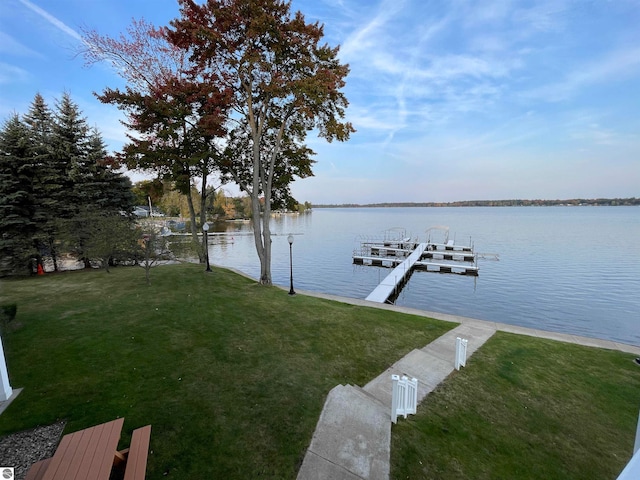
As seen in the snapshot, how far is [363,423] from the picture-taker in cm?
505

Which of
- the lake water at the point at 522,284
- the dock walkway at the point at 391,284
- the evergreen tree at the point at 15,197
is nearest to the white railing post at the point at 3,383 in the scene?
the evergreen tree at the point at 15,197

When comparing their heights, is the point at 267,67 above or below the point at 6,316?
above

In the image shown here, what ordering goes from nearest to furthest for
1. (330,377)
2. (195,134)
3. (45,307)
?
(330,377) → (45,307) → (195,134)

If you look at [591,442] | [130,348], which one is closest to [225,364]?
[130,348]

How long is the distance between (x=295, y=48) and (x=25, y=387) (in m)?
13.6

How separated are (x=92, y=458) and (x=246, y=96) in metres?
13.9

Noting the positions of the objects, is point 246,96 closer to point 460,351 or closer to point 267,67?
point 267,67

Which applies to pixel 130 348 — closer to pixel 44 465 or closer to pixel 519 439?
pixel 44 465

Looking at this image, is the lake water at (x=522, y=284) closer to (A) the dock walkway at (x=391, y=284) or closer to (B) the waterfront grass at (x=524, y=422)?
(A) the dock walkway at (x=391, y=284)

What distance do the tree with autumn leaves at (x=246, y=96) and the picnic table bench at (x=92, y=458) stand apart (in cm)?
1074

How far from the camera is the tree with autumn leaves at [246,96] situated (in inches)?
464

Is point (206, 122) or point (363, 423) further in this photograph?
point (206, 122)

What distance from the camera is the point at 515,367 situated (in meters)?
7.52

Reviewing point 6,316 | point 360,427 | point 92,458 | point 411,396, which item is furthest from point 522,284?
point 6,316
